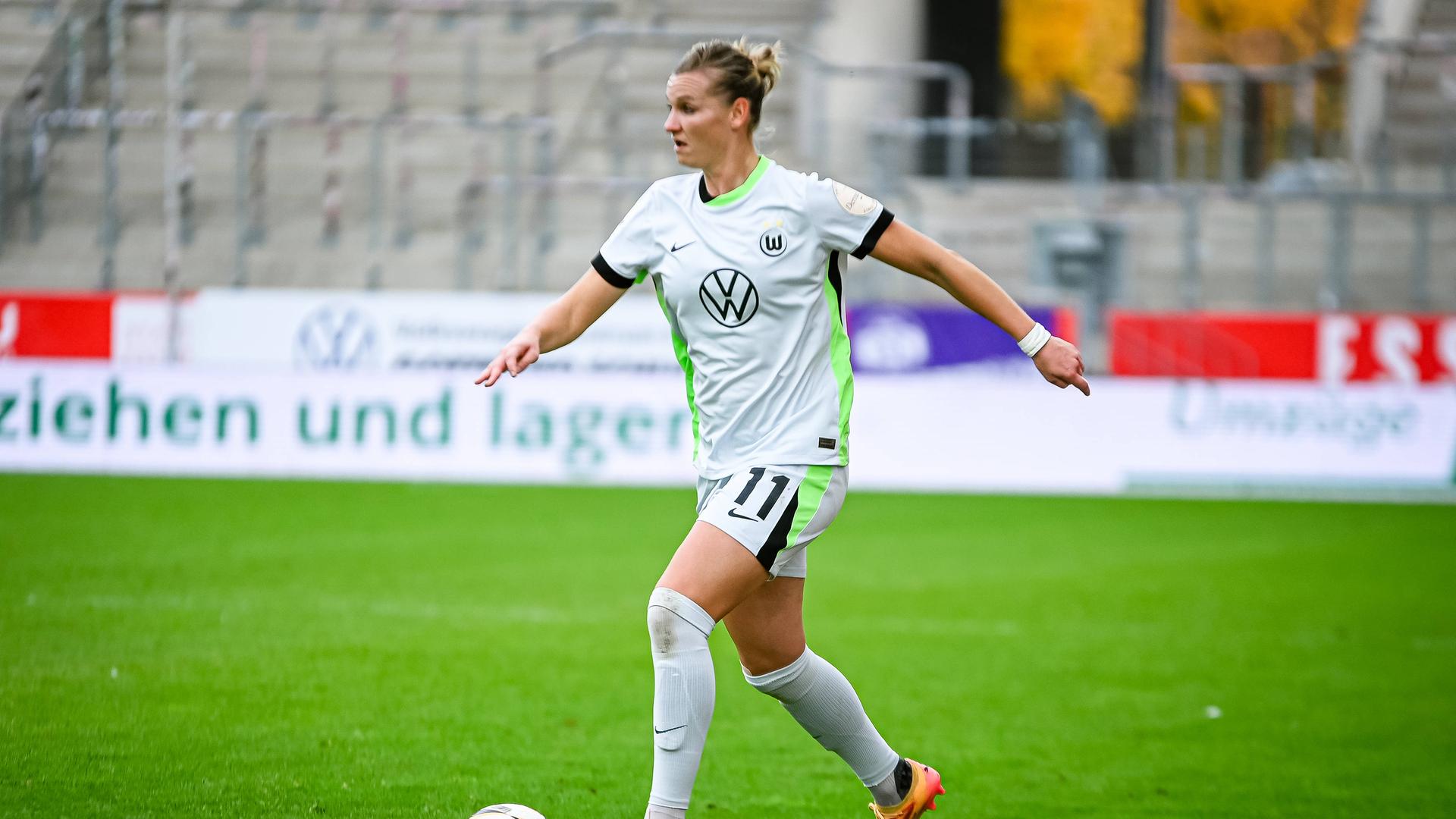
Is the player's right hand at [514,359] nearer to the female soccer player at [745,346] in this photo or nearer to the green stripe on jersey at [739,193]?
the female soccer player at [745,346]

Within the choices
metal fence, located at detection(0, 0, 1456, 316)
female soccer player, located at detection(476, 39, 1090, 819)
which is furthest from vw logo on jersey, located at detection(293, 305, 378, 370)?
female soccer player, located at detection(476, 39, 1090, 819)

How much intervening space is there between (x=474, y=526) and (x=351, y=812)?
7661 mm

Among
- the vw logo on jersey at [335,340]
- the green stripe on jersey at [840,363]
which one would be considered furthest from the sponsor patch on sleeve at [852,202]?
the vw logo on jersey at [335,340]

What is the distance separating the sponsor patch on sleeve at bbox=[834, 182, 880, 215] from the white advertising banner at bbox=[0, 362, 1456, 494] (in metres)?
10.5

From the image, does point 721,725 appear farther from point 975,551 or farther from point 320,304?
point 320,304

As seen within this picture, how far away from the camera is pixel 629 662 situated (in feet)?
27.2

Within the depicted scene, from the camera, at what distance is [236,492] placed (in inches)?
563

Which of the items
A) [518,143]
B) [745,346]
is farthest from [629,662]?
[518,143]

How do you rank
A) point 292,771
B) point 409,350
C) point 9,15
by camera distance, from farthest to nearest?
point 9,15
point 409,350
point 292,771

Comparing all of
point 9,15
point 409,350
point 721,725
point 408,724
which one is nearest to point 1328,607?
point 721,725

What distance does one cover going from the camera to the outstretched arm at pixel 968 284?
4695 mm

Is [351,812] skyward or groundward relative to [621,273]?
groundward

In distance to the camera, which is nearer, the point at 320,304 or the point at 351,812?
the point at 351,812

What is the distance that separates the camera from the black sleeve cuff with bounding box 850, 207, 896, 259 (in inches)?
185
